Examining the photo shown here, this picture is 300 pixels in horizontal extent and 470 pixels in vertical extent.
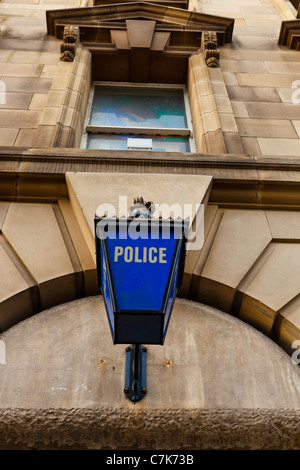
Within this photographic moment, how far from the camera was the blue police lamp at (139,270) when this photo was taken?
2.44 m

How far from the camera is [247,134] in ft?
18.7

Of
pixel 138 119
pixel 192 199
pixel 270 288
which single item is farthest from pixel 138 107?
pixel 270 288

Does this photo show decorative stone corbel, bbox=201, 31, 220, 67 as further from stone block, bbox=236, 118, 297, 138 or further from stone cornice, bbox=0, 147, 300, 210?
stone cornice, bbox=0, 147, 300, 210

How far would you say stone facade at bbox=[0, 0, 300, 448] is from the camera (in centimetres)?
332

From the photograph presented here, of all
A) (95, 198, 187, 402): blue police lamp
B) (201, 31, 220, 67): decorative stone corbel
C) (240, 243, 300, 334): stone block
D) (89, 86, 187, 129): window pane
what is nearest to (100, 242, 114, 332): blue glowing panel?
(95, 198, 187, 402): blue police lamp

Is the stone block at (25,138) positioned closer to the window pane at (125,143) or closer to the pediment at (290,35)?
the window pane at (125,143)

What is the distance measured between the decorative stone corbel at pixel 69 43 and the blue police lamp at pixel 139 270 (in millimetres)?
5330

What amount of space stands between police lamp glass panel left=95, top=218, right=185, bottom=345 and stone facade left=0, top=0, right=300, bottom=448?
3.13 feet

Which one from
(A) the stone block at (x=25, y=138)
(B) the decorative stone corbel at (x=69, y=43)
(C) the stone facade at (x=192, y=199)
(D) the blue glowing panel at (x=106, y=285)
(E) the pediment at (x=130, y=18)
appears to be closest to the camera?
(D) the blue glowing panel at (x=106, y=285)

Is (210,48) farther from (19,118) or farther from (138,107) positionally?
(19,118)

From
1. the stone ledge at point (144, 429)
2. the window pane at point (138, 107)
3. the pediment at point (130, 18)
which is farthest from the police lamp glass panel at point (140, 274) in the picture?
the pediment at point (130, 18)

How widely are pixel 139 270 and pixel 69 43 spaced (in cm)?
600

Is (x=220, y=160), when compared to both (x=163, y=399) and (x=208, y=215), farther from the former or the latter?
(x=163, y=399)
